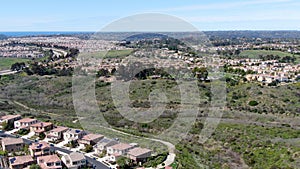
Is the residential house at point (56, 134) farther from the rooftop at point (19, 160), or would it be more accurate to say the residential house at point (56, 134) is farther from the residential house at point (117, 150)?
the residential house at point (117, 150)

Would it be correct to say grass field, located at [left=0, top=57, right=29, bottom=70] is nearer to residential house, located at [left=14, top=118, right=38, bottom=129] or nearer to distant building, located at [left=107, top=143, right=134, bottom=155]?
residential house, located at [left=14, top=118, right=38, bottom=129]

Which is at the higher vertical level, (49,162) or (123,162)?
(49,162)

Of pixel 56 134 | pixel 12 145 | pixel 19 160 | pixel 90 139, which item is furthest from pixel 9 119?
pixel 19 160

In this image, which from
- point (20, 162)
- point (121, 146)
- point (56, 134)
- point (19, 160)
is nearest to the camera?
point (20, 162)

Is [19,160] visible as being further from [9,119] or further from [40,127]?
[9,119]

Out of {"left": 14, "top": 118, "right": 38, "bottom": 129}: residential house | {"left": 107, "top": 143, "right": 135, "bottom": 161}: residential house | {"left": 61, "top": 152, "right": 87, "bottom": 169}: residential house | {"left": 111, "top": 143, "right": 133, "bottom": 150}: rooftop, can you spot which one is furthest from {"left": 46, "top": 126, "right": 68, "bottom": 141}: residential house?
{"left": 111, "top": 143, "right": 133, "bottom": 150}: rooftop

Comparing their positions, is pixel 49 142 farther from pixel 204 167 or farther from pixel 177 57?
pixel 177 57

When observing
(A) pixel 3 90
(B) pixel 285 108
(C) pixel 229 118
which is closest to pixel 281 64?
(B) pixel 285 108

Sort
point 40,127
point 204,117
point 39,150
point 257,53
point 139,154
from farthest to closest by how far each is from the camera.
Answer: point 257,53 < point 204,117 < point 40,127 < point 39,150 < point 139,154
